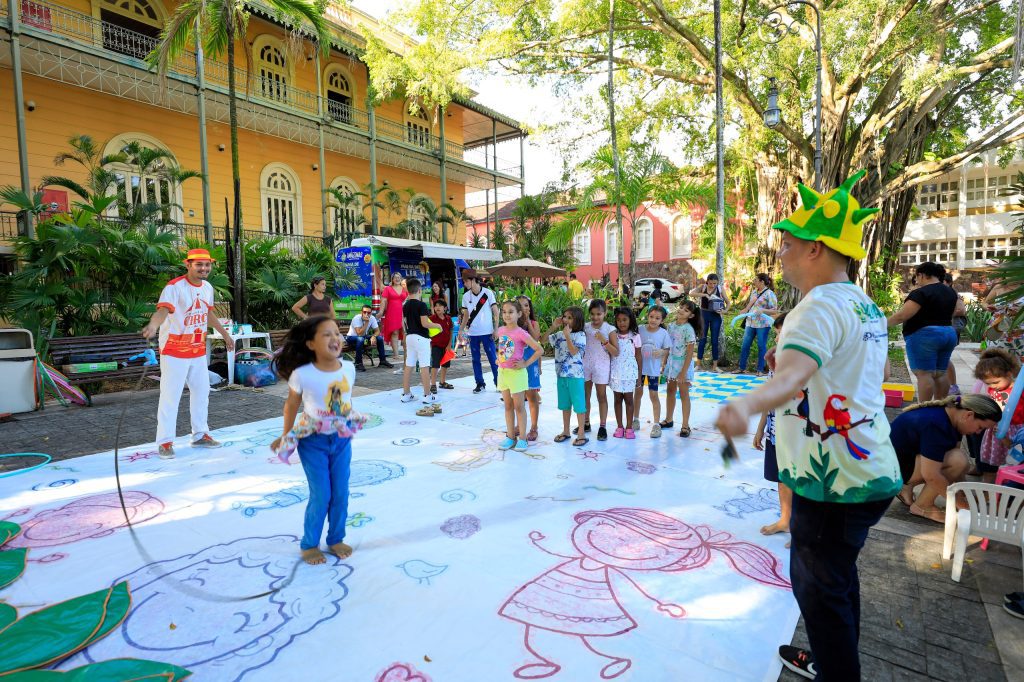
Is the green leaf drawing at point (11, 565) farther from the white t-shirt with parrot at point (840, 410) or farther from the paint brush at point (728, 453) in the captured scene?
the white t-shirt with parrot at point (840, 410)

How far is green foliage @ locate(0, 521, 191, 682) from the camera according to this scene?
6.75 ft

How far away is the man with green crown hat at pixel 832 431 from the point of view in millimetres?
1642

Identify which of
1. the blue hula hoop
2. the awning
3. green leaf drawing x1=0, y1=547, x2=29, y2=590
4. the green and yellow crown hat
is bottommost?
green leaf drawing x1=0, y1=547, x2=29, y2=590

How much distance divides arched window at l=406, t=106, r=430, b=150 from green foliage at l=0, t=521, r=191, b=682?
69.6 ft

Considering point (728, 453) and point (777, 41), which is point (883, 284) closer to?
point (777, 41)

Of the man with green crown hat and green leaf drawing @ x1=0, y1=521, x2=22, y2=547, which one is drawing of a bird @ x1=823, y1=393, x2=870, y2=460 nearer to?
the man with green crown hat

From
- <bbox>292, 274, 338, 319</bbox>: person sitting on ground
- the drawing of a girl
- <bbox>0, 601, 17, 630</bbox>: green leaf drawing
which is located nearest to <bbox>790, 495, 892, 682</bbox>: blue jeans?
the drawing of a girl

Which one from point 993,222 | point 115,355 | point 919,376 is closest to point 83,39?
point 115,355

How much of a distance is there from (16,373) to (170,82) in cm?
1012

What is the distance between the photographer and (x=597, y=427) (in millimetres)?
5883

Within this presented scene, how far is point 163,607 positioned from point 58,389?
5683 millimetres

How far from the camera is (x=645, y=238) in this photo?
3244cm

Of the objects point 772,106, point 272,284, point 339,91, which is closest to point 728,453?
point 272,284

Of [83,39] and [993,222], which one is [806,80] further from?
[83,39]
